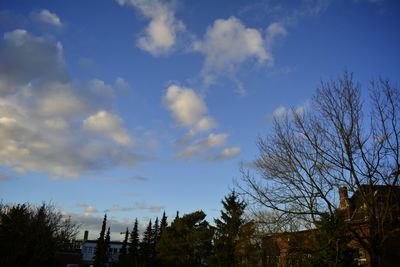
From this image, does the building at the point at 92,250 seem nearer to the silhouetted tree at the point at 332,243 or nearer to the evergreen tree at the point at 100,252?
the evergreen tree at the point at 100,252

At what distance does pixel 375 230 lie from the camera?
51.1ft

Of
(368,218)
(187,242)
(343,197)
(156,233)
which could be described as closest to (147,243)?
(156,233)

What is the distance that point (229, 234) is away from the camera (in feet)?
131

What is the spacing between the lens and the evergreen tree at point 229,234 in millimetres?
38219

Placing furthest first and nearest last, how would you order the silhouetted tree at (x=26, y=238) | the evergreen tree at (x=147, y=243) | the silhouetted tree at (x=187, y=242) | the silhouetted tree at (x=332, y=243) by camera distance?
the evergreen tree at (x=147, y=243)
the silhouetted tree at (x=187, y=242)
the silhouetted tree at (x=26, y=238)
the silhouetted tree at (x=332, y=243)

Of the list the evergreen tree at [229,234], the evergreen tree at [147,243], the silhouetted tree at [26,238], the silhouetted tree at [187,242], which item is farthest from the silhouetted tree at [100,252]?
the silhouetted tree at [26,238]

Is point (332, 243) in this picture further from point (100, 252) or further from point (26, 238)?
point (100, 252)

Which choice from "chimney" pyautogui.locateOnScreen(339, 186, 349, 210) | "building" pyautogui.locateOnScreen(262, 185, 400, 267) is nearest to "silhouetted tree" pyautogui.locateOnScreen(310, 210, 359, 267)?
"building" pyautogui.locateOnScreen(262, 185, 400, 267)

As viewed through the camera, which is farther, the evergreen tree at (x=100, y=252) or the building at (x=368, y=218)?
the evergreen tree at (x=100, y=252)

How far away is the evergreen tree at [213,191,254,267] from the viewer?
38.2 m

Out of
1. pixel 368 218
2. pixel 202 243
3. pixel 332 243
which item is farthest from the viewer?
pixel 202 243

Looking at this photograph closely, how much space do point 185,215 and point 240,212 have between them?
1737cm

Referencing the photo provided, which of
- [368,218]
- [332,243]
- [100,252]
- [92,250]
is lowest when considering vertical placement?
[332,243]

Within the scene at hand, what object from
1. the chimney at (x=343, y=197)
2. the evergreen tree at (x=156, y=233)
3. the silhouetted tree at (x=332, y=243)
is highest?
the evergreen tree at (x=156, y=233)
